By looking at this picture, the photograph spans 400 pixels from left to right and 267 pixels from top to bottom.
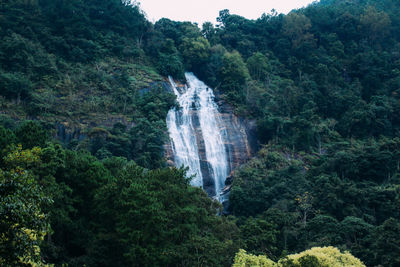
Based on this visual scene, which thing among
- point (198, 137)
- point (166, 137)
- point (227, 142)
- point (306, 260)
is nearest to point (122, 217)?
point (306, 260)

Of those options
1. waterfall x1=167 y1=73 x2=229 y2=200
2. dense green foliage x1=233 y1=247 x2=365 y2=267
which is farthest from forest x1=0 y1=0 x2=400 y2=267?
waterfall x1=167 y1=73 x2=229 y2=200

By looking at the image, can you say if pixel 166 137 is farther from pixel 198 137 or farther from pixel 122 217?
pixel 122 217

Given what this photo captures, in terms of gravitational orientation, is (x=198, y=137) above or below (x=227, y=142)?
above

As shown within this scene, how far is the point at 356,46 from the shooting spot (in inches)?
1986

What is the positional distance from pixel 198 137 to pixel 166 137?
5.89 m

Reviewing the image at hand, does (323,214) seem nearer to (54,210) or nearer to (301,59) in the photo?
(54,210)

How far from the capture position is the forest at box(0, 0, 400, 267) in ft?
53.8

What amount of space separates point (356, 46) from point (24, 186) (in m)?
50.9

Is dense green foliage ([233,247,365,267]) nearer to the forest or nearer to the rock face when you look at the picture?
the forest

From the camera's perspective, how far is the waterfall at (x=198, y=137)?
34062mm

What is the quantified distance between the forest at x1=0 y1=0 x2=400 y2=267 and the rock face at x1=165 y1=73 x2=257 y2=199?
4.15 feet

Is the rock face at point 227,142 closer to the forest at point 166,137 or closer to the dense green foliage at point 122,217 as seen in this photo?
the forest at point 166,137

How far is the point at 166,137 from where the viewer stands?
3173 cm

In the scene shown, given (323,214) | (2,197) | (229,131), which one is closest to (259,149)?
(229,131)
